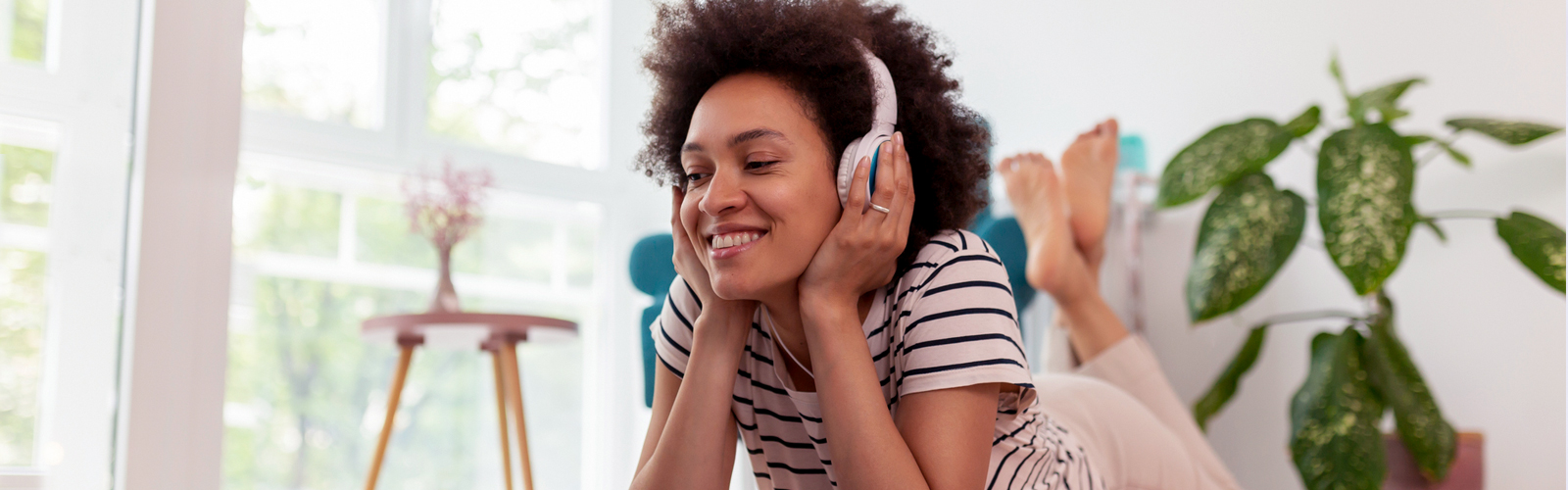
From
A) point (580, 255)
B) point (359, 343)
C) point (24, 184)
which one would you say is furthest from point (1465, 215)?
point (359, 343)

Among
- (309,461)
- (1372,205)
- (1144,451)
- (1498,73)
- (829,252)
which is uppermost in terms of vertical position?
(1498,73)

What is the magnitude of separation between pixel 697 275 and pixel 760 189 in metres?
0.16

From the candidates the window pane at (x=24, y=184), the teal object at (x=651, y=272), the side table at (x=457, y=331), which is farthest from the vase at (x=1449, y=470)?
the window pane at (x=24, y=184)

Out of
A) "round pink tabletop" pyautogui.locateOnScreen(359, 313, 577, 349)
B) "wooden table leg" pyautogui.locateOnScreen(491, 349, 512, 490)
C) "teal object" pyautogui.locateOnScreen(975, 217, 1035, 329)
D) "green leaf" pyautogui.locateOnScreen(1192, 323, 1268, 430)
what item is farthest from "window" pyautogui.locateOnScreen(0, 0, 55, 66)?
"green leaf" pyautogui.locateOnScreen(1192, 323, 1268, 430)

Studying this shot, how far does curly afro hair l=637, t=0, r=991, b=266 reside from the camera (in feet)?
3.12

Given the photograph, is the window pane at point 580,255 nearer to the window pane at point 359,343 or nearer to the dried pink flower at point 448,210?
the window pane at point 359,343

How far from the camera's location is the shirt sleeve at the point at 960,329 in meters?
0.88

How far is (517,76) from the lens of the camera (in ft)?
10.7

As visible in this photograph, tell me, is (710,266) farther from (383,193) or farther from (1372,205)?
(383,193)


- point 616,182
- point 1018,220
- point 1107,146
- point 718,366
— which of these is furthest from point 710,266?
point 616,182

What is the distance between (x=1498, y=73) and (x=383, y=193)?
2.80 meters

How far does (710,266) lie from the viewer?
0.93 meters

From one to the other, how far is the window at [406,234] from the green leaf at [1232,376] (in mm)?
1928

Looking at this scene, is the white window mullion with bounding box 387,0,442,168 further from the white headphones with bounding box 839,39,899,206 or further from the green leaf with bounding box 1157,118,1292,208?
the white headphones with bounding box 839,39,899,206
